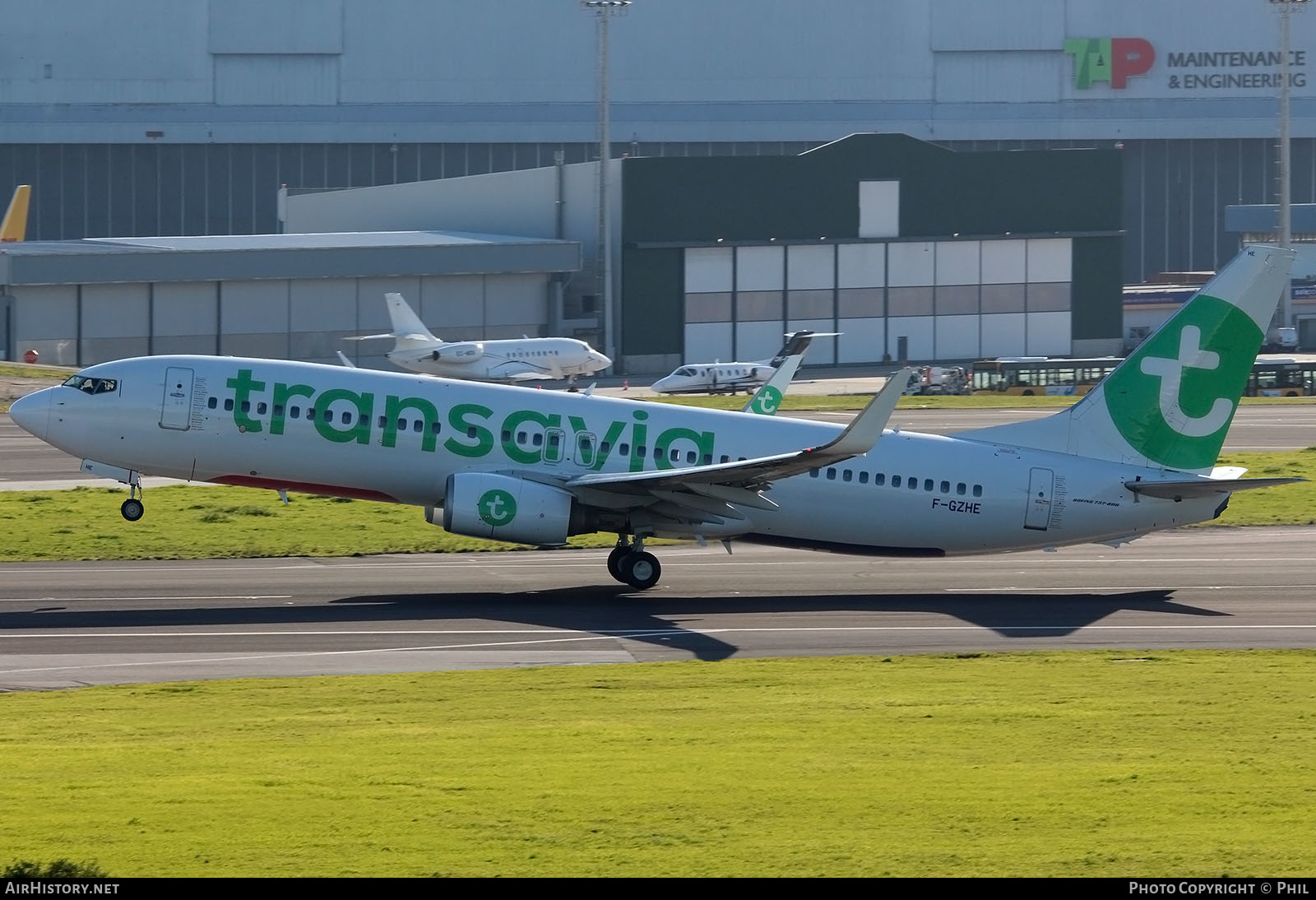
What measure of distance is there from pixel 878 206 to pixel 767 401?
3144 inches

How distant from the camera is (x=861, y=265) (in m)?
124

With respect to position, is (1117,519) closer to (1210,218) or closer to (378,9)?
(378,9)

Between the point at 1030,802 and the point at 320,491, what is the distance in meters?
22.3

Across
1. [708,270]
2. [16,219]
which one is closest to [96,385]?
[708,270]

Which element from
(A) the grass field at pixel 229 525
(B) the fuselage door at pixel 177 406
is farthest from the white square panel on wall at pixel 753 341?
(B) the fuselage door at pixel 177 406

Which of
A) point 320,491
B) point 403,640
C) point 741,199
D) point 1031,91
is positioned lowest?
point 403,640

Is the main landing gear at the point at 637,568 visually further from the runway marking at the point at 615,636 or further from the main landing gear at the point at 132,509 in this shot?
the main landing gear at the point at 132,509

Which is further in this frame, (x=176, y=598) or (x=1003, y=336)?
(x=1003, y=336)

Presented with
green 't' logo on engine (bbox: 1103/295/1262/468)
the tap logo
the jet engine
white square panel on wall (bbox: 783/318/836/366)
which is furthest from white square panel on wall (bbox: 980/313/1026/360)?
the jet engine

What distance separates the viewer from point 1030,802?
Answer: 1761cm

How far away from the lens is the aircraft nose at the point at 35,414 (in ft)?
120

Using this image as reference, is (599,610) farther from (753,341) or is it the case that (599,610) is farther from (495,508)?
(753,341)

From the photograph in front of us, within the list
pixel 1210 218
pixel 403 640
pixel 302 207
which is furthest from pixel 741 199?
pixel 403 640

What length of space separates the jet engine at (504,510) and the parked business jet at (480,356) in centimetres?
6729
